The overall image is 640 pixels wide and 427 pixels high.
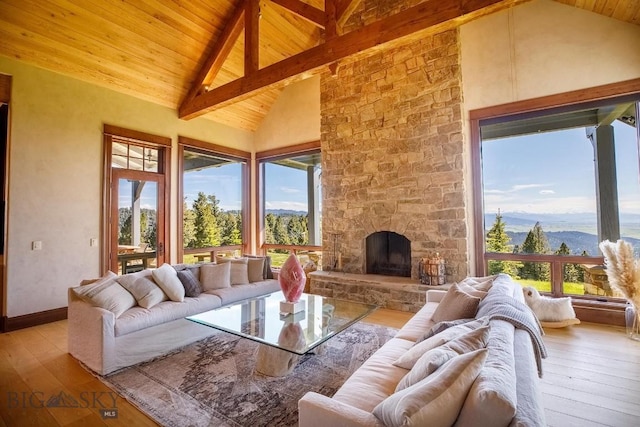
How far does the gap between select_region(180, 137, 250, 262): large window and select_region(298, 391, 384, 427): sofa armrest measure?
5223 millimetres

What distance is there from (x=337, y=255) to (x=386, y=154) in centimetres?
197

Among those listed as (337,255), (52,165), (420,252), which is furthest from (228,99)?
(420,252)

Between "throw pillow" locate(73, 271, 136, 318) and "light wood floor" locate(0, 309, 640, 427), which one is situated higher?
"throw pillow" locate(73, 271, 136, 318)

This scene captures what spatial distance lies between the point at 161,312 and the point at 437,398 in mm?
2876

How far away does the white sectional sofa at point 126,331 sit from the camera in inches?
106

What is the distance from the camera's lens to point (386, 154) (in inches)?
202

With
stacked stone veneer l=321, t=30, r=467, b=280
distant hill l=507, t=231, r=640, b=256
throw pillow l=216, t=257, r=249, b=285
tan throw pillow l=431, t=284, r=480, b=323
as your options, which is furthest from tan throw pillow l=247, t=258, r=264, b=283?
distant hill l=507, t=231, r=640, b=256

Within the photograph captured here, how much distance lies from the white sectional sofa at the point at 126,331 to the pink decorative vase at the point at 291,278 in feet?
3.79

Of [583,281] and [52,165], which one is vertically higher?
[52,165]

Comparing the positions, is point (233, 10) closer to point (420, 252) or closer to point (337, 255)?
point (337, 255)

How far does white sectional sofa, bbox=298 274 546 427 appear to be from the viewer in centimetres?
99

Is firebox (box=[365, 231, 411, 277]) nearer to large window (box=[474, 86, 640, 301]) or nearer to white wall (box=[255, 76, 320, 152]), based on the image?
large window (box=[474, 86, 640, 301])

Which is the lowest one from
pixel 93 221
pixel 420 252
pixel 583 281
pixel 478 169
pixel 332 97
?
pixel 583 281

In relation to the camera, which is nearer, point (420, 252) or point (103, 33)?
point (103, 33)
